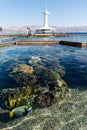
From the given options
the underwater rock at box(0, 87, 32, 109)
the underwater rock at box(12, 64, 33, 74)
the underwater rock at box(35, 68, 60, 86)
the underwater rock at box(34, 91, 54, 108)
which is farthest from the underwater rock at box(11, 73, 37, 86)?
the underwater rock at box(34, 91, 54, 108)

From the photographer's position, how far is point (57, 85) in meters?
17.2

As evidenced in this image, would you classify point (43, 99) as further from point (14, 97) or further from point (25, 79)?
point (25, 79)

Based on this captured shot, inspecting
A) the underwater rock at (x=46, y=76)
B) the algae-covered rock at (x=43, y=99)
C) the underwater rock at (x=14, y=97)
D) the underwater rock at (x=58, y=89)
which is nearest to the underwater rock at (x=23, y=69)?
the underwater rock at (x=46, y=76)

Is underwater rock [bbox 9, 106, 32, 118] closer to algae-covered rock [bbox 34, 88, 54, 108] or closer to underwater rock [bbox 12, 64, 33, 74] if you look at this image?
algae-covered rock [bbox 34, 88, 54, 108]

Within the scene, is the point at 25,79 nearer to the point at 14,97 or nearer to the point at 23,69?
the point at 23,69

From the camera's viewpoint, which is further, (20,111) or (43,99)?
(43,99)

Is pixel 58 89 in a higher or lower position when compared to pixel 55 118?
higher

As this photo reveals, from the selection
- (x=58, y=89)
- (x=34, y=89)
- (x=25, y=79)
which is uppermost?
(x=25, y=79)

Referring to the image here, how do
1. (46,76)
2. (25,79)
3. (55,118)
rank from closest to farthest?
(55,118)
(25,79)
(46,76)

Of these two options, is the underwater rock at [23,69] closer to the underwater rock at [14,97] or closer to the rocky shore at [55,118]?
the underwater rock at [14,97]

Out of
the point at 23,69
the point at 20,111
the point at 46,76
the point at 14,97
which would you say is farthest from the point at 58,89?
the point at 23,69

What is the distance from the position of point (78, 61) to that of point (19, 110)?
15357 millimetres

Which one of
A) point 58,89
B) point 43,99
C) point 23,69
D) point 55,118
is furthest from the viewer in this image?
point 23,69

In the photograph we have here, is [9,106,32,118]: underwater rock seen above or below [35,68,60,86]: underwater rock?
below
